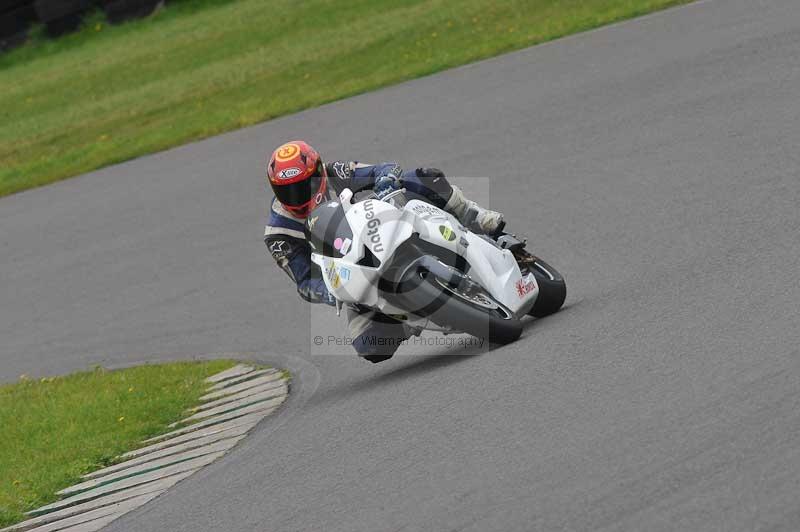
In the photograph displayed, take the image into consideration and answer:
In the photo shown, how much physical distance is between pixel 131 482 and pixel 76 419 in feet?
5.72

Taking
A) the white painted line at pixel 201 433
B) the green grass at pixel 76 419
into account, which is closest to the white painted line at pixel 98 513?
the green grass at pixel 76 419

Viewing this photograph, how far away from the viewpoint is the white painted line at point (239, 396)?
28.0 feet

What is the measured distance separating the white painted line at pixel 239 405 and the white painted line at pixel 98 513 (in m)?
1.49

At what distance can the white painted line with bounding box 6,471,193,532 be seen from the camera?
6.89 meters

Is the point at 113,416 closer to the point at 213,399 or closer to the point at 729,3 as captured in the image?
the point at 213,399

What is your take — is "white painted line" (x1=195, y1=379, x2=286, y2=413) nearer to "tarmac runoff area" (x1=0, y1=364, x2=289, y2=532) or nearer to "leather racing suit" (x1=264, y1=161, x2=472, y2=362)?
"tarmac runoff area" (x1=0, y1=364, x2=289, y2=532)

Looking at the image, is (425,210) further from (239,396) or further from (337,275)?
(239,396)

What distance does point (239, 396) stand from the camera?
856 cm

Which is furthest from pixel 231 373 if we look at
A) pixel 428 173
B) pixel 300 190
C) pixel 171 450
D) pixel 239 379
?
pixel 428 173

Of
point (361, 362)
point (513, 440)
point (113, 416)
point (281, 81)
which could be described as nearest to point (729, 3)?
point (281, 81)

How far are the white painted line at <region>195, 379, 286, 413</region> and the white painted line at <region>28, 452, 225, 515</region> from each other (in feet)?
4.06

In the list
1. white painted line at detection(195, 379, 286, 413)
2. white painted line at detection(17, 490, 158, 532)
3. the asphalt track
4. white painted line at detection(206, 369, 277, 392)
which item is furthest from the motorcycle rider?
white painted line at detection(17, 490, 158, 532)

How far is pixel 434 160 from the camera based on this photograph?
12898 mm

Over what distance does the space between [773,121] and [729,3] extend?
5.09m
